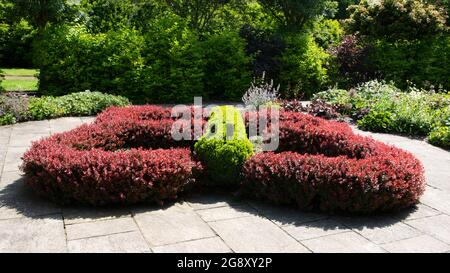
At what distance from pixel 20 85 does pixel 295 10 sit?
8.24m

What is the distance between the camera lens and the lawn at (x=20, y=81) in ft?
39.0

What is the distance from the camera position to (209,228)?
4.33 meters

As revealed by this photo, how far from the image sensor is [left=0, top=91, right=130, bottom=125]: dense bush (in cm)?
852

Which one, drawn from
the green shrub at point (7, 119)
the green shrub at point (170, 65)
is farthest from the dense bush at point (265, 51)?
the green shrub at point (7, 119)

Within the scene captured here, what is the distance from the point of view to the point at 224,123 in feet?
18.2

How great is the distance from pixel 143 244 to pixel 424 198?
10.5 ft

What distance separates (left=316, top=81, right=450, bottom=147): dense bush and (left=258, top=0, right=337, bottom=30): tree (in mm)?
4710

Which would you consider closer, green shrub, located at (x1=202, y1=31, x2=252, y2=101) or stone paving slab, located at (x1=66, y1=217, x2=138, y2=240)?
stone paving slab, located at (x1=66, y1=217, x2=138, y2=240)

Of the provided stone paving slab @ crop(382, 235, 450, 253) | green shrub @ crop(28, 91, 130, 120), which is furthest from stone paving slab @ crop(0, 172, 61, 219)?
green shrub @ crop(28, 91, 130, 120)

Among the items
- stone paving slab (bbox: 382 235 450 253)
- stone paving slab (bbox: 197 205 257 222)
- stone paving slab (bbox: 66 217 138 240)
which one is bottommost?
stone paving slab (bbox: 382 235 450 253)

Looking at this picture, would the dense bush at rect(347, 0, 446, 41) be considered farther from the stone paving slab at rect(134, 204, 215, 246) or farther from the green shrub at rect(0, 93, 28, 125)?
the stone paving slab at rect(134, 204, 215, 246)

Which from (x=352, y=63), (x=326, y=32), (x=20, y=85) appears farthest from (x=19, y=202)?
(x=326, y=32)

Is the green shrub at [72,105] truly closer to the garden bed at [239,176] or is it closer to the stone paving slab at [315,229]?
the garden bed at [239,176]
